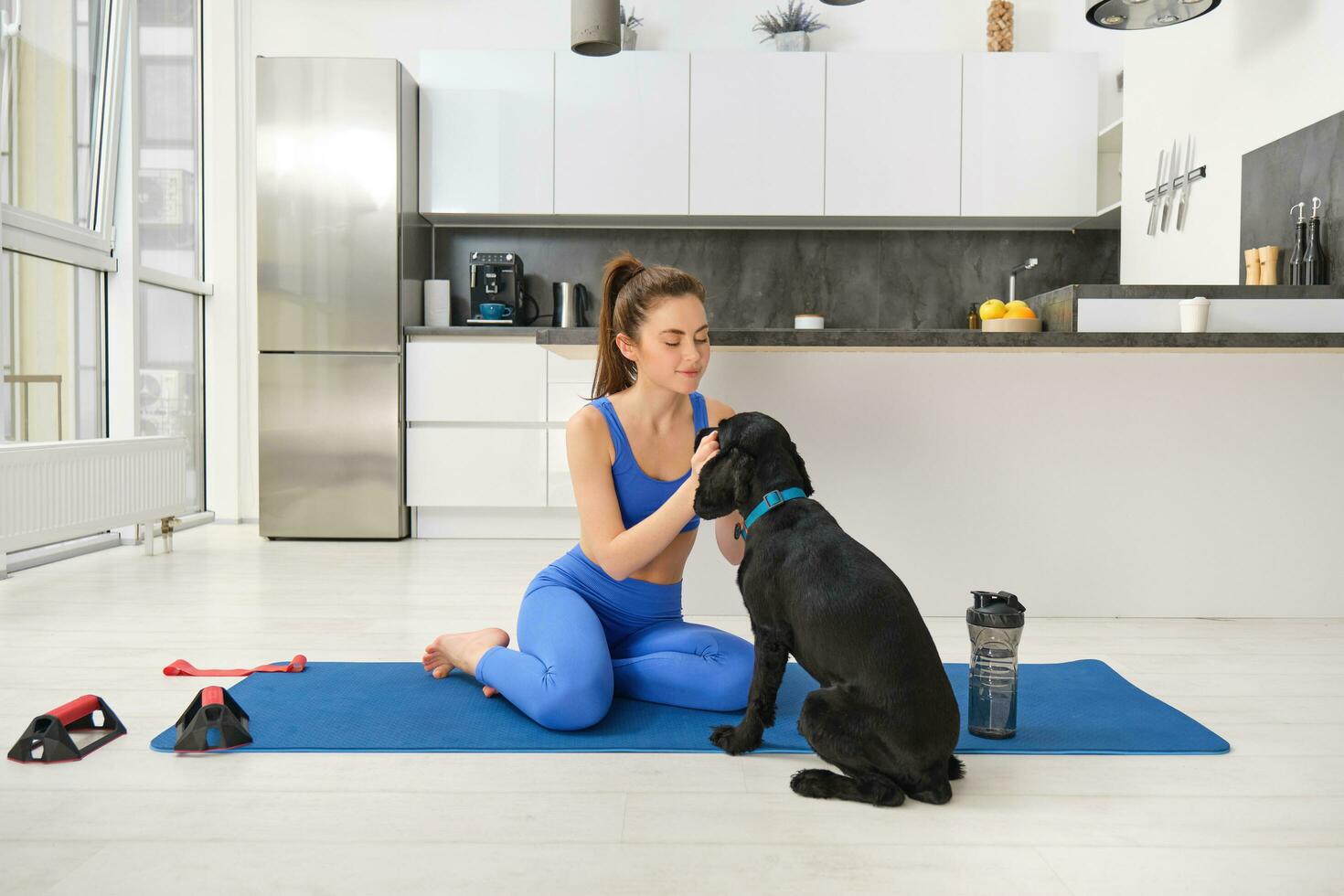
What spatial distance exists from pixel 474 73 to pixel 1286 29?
3710 mm

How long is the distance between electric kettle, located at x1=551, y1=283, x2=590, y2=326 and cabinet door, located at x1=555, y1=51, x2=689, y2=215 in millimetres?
543

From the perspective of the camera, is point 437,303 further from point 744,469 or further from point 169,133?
point 744,469

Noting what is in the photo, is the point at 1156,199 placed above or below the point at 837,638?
above

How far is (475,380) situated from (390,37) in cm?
209

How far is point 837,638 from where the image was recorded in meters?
1.60

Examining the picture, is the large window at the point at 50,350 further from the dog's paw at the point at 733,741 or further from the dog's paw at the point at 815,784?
the dog's paw at the point at 815,784

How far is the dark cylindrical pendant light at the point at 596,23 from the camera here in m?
3.34

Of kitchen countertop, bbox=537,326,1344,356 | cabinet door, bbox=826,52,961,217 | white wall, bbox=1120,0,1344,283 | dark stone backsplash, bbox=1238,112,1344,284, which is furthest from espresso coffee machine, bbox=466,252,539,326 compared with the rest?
dark stone backsplash, bbox=1238,112,1344,284

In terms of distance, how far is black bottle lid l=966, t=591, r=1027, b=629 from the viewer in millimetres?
1949

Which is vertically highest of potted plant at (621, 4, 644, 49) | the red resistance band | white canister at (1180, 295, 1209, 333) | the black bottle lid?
potted plant at (621, 4, 644, 49)

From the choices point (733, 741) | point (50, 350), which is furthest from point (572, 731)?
point (50, 350)

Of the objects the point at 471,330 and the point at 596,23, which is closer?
the point at 596,23

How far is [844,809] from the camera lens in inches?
64.1

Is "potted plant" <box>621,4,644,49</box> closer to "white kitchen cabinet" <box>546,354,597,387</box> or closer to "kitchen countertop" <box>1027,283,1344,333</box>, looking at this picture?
"white kitchen cabinet" <box>546,354,597,387</box>
